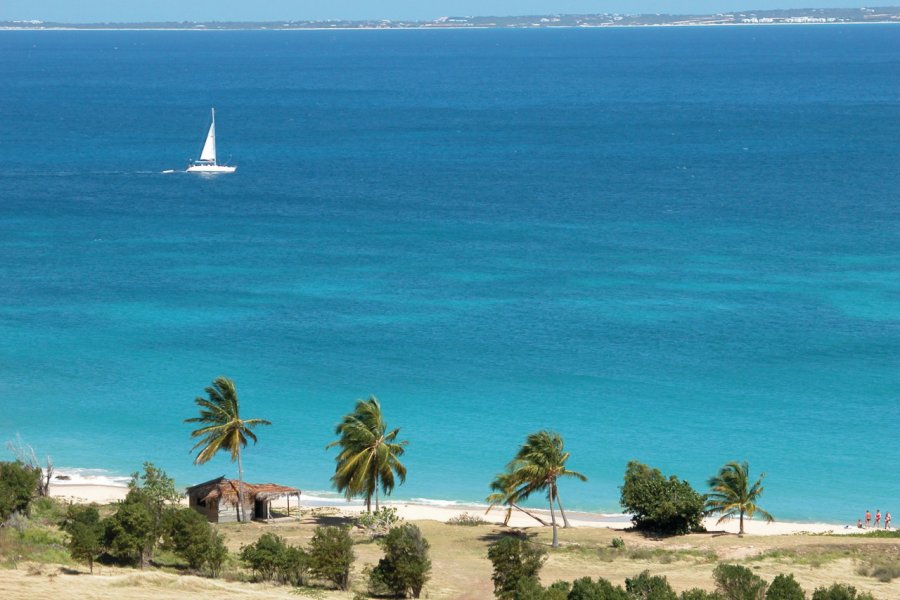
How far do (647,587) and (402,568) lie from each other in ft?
22.5

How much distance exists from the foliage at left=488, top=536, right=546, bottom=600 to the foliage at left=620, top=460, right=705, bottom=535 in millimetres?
9702

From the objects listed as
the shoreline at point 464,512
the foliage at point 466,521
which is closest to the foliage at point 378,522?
the foliage at point 466,521

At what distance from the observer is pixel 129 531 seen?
3938 centimetres

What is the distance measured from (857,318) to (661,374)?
1570 cm

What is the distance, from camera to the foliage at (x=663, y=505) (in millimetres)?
47594

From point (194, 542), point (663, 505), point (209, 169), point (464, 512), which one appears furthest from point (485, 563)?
point (209, 169)

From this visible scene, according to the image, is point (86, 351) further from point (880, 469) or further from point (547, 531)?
point (880, 469)

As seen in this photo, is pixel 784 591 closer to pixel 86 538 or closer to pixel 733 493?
pixel 733 493

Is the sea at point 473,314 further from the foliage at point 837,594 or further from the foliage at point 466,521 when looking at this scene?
the foliage at point 837,594

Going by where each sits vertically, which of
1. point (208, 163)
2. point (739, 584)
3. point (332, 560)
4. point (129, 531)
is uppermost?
point (208, 163)

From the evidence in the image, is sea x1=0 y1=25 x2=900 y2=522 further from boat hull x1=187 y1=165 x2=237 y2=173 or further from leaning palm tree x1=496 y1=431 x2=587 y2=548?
leaning palm tree x1=496 y1=431 x2=587 y2=548

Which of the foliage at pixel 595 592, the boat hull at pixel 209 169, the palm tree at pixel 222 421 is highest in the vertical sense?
the boat hull at pixel 209 169

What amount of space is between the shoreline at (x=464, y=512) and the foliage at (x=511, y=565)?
11.3 metres

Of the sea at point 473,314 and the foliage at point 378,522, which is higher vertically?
the sea at point 473,314
